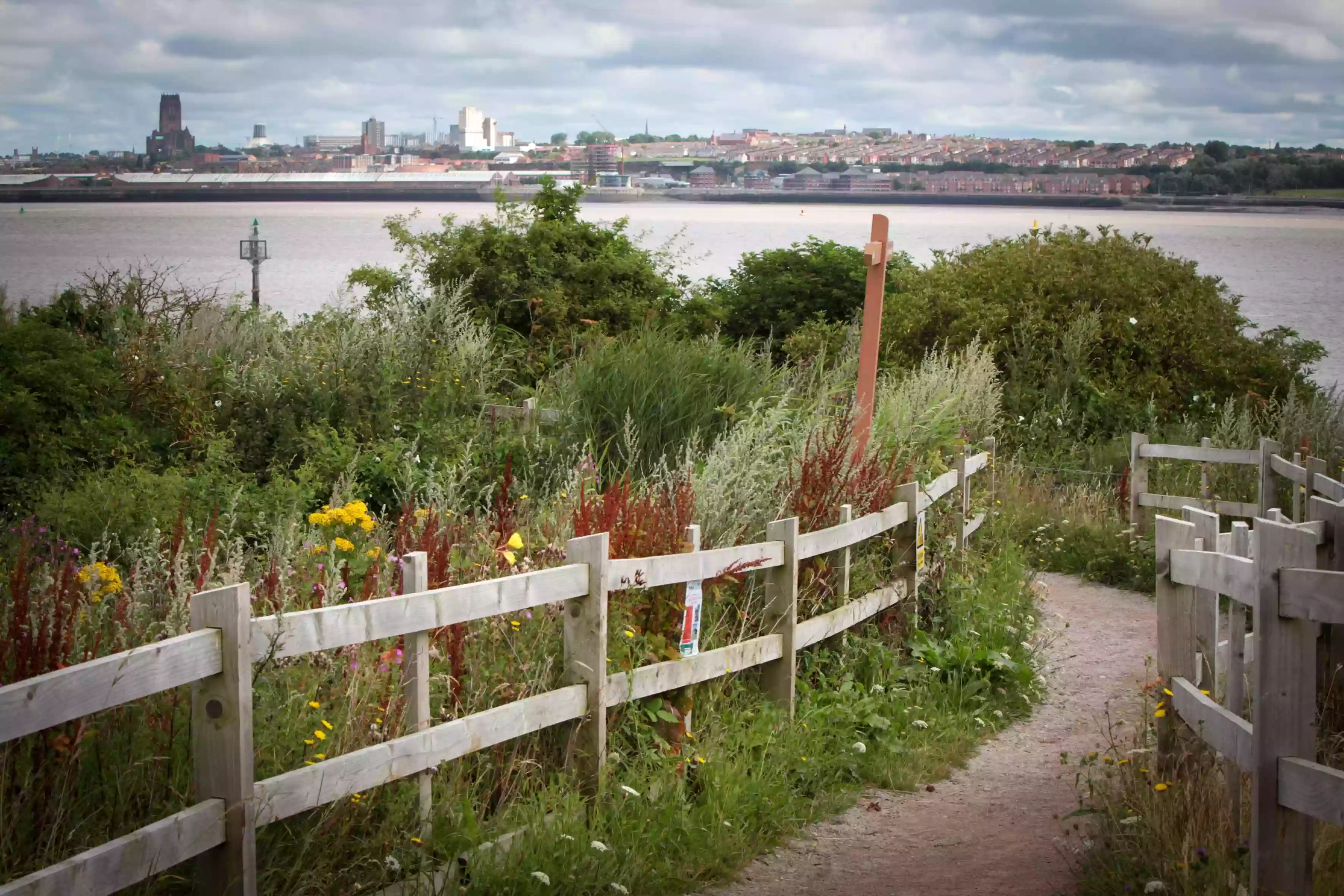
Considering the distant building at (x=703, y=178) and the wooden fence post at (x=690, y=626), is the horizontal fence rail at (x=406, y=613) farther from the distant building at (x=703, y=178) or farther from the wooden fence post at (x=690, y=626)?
the distant building at (x=703, y=178)

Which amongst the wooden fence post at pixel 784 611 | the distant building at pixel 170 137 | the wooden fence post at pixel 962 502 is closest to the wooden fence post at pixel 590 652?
the wooden fence post at pixel 784 611

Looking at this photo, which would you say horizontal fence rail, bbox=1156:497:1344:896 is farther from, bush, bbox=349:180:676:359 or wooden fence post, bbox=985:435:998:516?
bush, bbox=349:180:676:359

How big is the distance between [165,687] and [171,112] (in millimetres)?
78393

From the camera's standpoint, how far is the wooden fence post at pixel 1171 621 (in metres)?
4.86

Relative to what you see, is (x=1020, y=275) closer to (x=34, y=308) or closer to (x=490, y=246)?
(x=490, y=246)

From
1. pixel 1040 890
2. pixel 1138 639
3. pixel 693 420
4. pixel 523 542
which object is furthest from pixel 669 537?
pixel 1138 639

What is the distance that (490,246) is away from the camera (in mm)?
18125

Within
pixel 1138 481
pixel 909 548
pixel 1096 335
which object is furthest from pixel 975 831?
pixel 1096 335

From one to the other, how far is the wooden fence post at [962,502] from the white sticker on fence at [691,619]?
389cm

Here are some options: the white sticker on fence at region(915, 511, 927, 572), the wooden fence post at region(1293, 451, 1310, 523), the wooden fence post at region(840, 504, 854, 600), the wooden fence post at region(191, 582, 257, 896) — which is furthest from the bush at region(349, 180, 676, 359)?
the wooden fence post at region(191, 582, 257, 896)

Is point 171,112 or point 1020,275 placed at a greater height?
point 171,112

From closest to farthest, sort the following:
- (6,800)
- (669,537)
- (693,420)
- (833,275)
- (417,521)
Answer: (6,800), (669,537), (417,521), (693,420), (833,275)

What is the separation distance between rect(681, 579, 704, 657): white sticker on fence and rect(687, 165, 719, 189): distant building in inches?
2570

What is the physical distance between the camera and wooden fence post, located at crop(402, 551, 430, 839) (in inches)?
173
